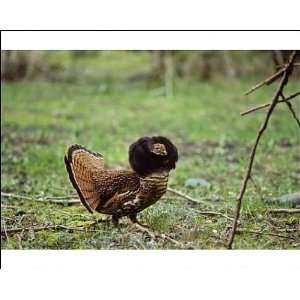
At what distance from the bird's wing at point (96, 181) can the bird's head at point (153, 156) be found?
84 millimetres

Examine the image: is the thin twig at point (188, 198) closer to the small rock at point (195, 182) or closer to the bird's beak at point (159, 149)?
the small rock at point (195, 182)

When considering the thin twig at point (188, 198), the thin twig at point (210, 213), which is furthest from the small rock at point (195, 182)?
the thin twig at point (210, 213)

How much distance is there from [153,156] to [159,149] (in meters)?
0.05

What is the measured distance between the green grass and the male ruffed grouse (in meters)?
0.14

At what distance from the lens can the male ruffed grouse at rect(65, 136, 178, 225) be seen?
330 centimetres

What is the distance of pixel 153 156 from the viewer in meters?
3.30

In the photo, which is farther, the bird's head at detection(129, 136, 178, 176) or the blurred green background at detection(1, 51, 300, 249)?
the blurred green background at detection(1, 51, 300, 249)

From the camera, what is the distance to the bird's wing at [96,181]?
11.0ft

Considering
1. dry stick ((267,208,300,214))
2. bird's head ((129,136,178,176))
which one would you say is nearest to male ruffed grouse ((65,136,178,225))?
bird's head ((129,136,178,176))
